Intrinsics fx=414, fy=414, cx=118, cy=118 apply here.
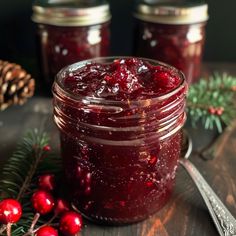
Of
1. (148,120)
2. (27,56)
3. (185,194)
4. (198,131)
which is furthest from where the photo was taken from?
(27,56)

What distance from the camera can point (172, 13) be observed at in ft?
3.10

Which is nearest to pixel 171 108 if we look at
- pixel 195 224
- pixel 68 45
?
pixel 195 224

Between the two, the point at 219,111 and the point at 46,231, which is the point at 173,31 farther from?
the point at 46,231

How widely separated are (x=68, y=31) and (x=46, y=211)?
0.47 metres

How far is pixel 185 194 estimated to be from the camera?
68cm

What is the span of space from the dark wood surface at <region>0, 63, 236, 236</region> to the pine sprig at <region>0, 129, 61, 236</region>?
0.04 m

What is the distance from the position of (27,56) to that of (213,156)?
67 cm

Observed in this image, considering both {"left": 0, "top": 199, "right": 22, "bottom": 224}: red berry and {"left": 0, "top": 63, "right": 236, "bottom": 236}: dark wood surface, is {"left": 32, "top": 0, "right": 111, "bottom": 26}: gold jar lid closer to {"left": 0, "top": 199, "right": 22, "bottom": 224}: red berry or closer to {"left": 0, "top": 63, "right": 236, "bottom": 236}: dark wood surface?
{"left": 0, "top": 63, "right": 236, "bottom": 236}: dark wood surface

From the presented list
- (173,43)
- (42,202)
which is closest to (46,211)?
(42,202)

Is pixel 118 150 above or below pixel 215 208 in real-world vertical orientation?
above

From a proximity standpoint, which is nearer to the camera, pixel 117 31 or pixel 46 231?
pixel 46 231

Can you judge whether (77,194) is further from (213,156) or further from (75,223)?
(213,156)

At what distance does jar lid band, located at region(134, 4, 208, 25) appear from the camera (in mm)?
946

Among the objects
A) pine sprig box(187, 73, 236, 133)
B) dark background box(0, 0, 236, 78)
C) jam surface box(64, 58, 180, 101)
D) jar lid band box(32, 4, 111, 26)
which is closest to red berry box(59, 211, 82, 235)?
jam surface box(64, 58, 180, 101)
